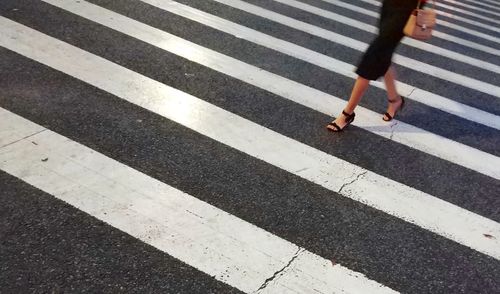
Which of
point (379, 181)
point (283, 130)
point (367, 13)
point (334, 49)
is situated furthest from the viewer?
point (367, 13)

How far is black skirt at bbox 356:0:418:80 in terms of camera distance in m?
4.22

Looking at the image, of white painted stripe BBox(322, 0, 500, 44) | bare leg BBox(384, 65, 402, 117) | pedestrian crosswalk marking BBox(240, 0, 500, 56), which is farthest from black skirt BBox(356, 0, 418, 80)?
white painted stripe BBox(322, 0, 500, 44)

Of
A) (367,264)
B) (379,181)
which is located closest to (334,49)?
(379,181)

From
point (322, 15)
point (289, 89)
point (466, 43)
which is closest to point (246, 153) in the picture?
point (289, 89)

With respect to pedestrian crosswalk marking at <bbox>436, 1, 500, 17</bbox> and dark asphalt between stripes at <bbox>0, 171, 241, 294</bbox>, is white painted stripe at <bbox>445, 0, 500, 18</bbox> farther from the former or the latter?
dark asphalt between stripes at <bbox>0, 171, 241, 294</bbox>

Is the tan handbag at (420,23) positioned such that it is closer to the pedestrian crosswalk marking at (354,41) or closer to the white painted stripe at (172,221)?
the white painted stripe at (172,221)

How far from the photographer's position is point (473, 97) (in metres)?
5.98

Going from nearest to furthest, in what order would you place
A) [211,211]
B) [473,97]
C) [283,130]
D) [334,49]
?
1. [211,211]
2. [283,130]
3. [473,97]
4. [334,49]

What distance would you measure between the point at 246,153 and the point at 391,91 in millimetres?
1605

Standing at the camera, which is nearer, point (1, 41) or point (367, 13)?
point (1, 41)

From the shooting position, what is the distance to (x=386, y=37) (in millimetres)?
4297

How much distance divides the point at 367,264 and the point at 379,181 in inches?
39.1

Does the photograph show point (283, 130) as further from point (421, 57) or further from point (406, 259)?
point (421, 57)

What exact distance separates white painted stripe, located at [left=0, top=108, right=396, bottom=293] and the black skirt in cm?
184
